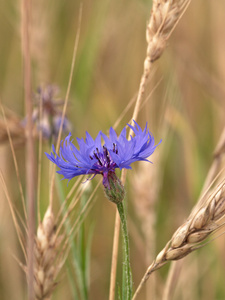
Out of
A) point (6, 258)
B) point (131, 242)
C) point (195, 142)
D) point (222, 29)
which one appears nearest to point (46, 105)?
point (195, 142)

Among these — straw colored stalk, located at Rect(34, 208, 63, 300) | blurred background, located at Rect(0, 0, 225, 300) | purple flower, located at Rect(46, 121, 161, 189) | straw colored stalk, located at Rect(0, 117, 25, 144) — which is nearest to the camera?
purple flower, located at Rect(46, 121, 161, 189)

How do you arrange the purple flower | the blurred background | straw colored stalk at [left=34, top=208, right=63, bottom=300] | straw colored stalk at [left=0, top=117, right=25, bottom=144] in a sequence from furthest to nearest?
the blurred background, straw colored stalk at [left=0, top=117, right=25, bottom=144], straw colored stalk at [left=34, top=208, right=63, bottom=300], the purple flower

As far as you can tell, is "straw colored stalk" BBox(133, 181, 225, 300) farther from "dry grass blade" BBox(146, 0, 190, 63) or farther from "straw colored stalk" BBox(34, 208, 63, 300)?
"dry grass blade" BBox(146, 0, 190, 63)

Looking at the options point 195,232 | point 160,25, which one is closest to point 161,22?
point 160,25

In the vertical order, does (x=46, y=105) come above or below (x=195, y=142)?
above

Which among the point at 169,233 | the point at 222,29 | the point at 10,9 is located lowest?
the point at 169,233

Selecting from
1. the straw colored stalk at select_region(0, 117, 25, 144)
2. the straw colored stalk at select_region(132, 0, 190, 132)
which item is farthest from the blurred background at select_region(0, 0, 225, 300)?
the straw colored stalk at select_region(132, 0, 190, 132)

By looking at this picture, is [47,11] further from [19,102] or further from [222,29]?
[222,29]
